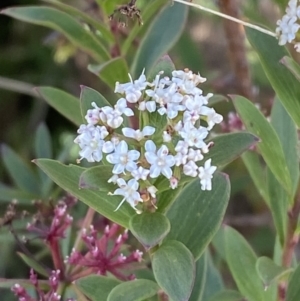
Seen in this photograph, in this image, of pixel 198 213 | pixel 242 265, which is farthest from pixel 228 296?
pixel 198 213

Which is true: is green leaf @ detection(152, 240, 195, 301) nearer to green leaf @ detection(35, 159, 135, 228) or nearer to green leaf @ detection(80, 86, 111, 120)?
green leaf @ detection(35, 159, 135, 228)

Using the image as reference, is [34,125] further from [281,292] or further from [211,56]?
[281,292]

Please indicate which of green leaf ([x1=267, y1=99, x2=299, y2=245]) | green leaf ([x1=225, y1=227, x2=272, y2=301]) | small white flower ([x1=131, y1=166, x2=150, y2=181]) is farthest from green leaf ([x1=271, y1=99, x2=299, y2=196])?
small white flower ([x1=131, y1=166, x2=150, y2=181])

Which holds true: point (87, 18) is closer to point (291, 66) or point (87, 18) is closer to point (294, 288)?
point (291, 66)

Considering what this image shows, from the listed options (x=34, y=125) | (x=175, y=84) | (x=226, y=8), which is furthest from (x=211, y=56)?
(x=175, y=84)

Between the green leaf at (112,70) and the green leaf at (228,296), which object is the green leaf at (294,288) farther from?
the green leaf at (112,70)

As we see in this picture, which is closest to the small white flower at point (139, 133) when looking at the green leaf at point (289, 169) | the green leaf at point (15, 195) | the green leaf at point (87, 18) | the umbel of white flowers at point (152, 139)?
the umbel of white flowers at point (152, 139)
